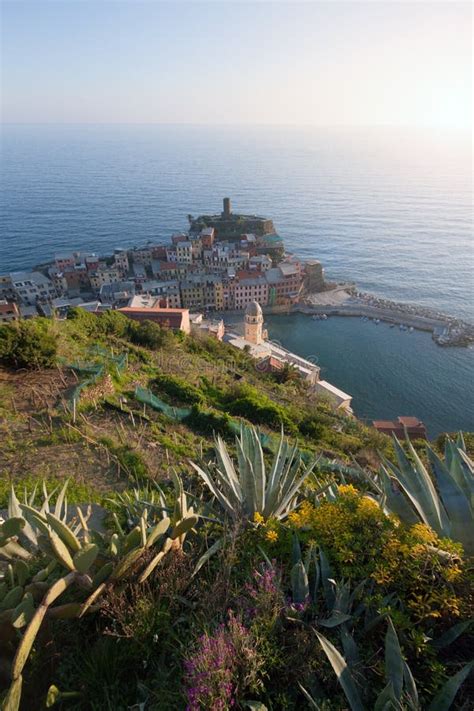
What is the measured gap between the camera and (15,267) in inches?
1777

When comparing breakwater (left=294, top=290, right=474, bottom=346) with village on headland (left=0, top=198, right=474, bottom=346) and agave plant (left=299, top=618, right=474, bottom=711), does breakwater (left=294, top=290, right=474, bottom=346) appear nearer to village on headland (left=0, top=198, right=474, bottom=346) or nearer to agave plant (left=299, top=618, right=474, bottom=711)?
village on headland (left=0, top=198, right=474, bottom=346)

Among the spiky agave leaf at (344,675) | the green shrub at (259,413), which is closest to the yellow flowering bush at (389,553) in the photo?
the spiky agave leaf at (344,675)

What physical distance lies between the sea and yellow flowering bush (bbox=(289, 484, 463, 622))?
20969 mm

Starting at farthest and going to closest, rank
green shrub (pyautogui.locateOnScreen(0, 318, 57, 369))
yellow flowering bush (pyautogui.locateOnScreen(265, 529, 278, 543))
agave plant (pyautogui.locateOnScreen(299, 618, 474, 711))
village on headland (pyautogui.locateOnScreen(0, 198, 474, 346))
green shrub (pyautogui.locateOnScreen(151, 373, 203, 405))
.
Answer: village on headland (pyautogui.locateOnScreen(0, 198, 474, 346)) < green shrub (pyautogui.locateOnScreen(151, 373, 203, 405)) < green shrub (pyautogui.locateOnScreen(0, 318, 57, 369)) < yellow flowering bush (pyautogui.locateOnScreen(265, 529, 278, 543)) < agave plant (pyautogui.locateOnScreen(299, 618, 474, 711))

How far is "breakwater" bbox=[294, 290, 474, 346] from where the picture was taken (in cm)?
3231

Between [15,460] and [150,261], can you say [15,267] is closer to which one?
[150,261]

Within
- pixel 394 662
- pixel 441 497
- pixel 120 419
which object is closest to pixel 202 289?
pixel 120 419

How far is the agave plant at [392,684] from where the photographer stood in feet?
6.56

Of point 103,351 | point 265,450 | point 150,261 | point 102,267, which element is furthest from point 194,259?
point 265,450

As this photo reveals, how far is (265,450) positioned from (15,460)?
4.59 m

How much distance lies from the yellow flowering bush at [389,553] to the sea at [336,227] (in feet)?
68.8

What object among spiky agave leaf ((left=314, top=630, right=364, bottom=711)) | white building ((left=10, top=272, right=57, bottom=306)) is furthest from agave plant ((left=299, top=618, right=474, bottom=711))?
white building ((left=10, top=272, right=57, bottom=306))

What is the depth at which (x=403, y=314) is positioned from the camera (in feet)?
117

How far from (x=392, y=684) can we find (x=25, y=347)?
8269 mm
